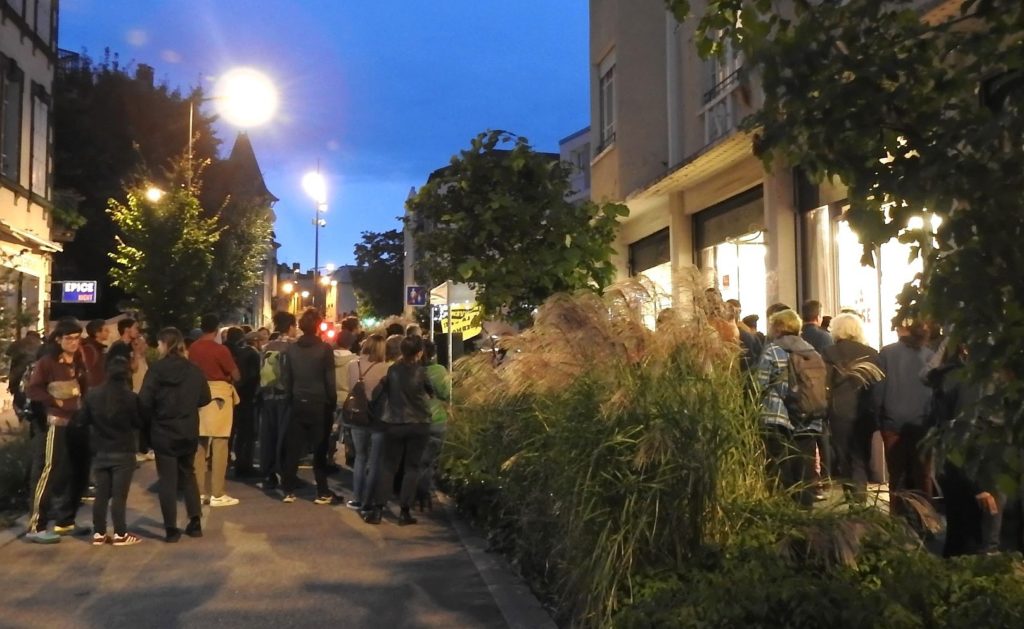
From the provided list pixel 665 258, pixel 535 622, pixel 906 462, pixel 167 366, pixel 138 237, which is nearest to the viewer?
pixel 535 622

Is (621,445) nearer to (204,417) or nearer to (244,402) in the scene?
(204,417)

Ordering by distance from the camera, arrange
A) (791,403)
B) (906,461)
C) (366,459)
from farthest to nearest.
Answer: (366,459)
(906,461)
(791,403)

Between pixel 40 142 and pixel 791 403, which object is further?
pixel 40 142

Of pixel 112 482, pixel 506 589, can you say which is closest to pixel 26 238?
pixel 112 482

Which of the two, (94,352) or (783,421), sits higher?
(94,352)

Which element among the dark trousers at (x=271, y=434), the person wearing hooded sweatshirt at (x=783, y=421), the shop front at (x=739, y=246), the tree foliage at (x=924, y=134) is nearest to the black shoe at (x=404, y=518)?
the dark trousers at (x=271, y=434)

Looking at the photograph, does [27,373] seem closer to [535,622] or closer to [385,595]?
[385,595]

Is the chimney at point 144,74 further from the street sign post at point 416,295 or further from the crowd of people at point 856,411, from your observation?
the crowd of people at point 856,411

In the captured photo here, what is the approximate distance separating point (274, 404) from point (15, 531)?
11.0 feet

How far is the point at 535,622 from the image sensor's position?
6438mm

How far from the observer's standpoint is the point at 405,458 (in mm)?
10289

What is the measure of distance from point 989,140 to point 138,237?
963 inches

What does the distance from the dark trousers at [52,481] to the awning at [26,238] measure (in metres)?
12.5

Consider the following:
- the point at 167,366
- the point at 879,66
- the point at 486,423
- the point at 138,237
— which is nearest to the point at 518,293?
the point at 486,423
